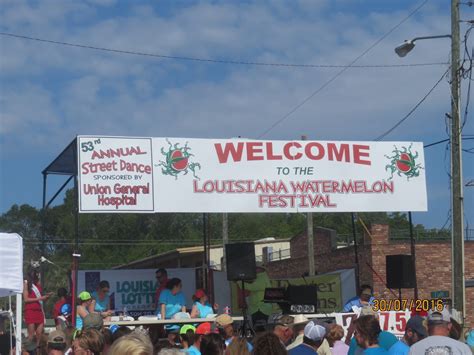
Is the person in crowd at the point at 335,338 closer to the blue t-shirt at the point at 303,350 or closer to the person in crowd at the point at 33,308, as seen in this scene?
the blue t-shirt at the point at 303,350

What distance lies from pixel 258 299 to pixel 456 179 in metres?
5.07

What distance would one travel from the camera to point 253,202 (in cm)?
1423

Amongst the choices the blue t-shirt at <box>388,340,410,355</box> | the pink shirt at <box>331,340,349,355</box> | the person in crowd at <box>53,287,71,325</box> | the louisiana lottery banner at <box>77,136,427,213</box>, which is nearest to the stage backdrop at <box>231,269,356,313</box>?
the louisiana lottery banner at <box>77,136,427,213</box>

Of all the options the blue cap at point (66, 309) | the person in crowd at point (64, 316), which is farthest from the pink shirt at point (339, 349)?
the blue cap at point (66, 309)

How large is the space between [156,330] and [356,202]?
4175 mm

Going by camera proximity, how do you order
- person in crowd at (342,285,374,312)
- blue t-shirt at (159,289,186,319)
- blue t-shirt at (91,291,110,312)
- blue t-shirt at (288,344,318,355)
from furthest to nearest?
blue t-shirt at (91,291,110,312), blue t-shirt at (159,289,186,319), person in crowd at (342,285,374,312), blue t-shirt at (288,344,318,355)

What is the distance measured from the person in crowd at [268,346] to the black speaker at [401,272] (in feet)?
35.5

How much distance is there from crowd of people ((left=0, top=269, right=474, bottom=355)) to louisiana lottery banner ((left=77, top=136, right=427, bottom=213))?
5.95 ft

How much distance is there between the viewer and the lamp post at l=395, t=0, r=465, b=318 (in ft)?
56.6

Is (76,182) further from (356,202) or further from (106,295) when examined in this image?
(356,202)

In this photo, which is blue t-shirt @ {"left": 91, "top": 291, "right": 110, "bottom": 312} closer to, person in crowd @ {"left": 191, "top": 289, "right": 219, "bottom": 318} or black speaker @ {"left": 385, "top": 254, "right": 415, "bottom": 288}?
person in crowd @ {"left": 191, "top": 289, "right": 219, "bottom": 318}

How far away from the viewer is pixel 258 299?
16.1 m

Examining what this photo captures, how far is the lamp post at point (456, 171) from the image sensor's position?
17.3 metres

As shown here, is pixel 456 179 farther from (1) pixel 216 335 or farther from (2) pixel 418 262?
(2) pixel 418 262
